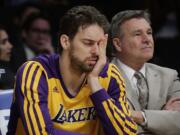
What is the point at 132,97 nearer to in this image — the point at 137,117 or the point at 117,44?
the point at 137,117

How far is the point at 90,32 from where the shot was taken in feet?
10.3

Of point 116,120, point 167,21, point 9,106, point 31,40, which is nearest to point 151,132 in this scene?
point 116,120

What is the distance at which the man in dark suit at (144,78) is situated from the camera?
3648mm

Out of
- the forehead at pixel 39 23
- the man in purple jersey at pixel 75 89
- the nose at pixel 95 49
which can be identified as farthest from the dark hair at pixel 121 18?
the forehead at pixel 39 23

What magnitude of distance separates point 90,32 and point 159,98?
2.77ft

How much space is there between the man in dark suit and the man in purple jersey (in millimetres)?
457

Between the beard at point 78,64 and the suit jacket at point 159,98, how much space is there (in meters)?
0.61

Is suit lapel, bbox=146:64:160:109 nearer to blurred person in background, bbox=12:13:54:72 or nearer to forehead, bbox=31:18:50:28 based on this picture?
blurred person in background, bbox=12:13:54:72

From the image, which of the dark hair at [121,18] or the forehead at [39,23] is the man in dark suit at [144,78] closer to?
the dark hair at [121,18]

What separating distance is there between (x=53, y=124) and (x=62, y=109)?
0.30 ft

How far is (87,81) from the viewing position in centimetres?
320

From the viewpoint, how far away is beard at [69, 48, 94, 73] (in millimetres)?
3158

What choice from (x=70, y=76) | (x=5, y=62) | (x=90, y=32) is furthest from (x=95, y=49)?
(x=5, y=62)

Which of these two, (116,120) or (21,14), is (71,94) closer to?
(116,120)
